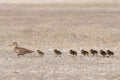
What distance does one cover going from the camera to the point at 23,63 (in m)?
19.8

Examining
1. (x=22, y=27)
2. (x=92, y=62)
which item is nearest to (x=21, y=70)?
(x=92, y=62)

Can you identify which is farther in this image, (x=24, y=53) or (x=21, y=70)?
(x=24, y=53)

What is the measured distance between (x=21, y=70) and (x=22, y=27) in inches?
638

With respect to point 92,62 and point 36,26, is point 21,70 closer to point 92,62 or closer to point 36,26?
point 92,62

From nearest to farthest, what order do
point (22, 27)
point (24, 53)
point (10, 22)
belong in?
point (24, 53)
point (22, 27)
point (10, 22)

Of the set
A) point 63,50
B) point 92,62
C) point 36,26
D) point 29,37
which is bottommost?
point 92,62

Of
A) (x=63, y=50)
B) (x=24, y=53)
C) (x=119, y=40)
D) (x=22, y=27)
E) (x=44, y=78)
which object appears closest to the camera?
(x=44, y=78)

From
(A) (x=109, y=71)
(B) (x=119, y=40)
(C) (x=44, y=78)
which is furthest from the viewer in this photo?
(B) (x=119, y=40)

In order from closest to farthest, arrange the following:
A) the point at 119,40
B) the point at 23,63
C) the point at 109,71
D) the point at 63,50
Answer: the point at 109,71 < the point at 23,63 < the point at 63,50 < the point at 119,40

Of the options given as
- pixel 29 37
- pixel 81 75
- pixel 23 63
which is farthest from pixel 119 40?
pixel 81 75

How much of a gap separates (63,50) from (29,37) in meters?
5.17

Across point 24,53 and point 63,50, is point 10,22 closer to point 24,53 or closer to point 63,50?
point 63,50

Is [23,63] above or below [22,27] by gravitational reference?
below

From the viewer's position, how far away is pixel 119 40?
92.4 feet
